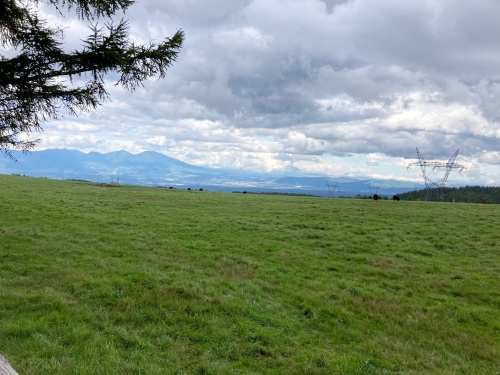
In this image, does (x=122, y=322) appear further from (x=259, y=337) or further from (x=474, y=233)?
(x=474, y=233)

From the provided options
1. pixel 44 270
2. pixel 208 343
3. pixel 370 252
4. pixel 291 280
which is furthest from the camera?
pixel 370 252

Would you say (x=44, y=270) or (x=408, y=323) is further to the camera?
(x=44, y=270)

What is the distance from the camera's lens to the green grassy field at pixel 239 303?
672 cm

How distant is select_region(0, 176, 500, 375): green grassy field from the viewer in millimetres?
6723

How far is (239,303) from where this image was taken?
30.5 feet

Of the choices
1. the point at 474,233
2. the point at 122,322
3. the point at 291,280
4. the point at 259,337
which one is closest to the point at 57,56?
the point at 122,322

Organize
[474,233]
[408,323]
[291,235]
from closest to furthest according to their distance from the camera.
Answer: [408,323], [291,235], [474,233]

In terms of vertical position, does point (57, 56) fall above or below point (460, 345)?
above

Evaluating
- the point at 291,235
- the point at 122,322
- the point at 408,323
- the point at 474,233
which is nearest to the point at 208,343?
the point at 122,322

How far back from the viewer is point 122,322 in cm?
791

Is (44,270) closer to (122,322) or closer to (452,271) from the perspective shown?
(122,322)

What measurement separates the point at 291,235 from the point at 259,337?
42.6 feet

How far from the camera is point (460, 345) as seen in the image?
26.3 feet

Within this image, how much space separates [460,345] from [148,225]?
17336mm
